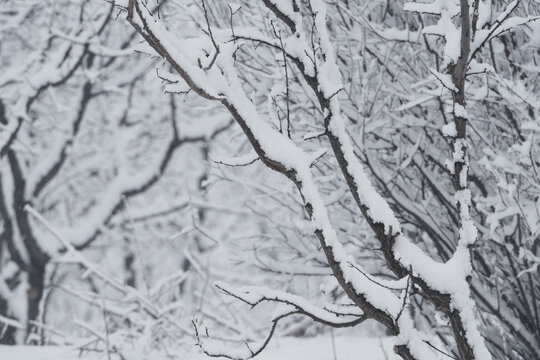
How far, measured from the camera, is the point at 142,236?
1319 cm

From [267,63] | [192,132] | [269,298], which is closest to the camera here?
[269,298]

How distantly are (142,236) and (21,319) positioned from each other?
3599mm

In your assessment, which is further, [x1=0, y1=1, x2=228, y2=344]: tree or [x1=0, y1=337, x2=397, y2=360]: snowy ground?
[x1=0, y1=1, x2=228, y2=344]: tree

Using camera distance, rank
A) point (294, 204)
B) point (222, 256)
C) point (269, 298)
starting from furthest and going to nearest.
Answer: point (222, 256) < point (294, 204) < point (269, 298)

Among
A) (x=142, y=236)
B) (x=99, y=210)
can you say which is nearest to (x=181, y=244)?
(x=142, y=236)

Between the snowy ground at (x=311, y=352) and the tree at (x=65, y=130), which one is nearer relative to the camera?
the snowy ground at (x=311, y=352)

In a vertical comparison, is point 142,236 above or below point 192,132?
below

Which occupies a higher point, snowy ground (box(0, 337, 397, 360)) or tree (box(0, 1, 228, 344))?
tree (box(0, 1, 228, 344))

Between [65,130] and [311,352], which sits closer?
[311,352]

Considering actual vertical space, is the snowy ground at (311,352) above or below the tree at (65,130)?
below

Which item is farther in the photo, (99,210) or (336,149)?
(99,210)

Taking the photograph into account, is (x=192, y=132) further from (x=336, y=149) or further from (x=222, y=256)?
(x=336, y=149)

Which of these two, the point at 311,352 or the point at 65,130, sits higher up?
the point at 65,130

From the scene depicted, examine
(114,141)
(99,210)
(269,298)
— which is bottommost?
(269,298)
